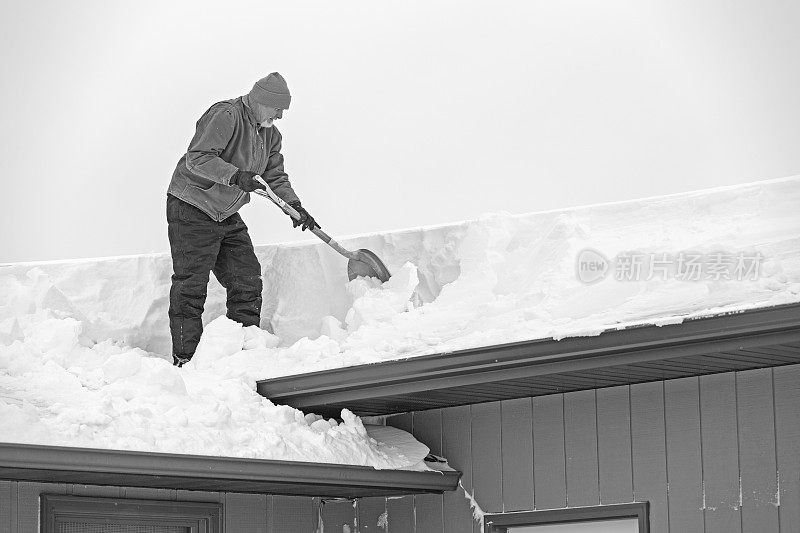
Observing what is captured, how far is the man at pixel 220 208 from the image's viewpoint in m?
7.60

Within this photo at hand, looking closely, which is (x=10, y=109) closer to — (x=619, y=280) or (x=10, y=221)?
(x=10, y=221)

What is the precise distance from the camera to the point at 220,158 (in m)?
7.67

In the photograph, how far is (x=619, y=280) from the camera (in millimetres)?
6109

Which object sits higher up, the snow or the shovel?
the shovel

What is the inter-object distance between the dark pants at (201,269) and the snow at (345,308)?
17.1 inches

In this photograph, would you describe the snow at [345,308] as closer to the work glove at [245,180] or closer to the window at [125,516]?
the window at [125,516]

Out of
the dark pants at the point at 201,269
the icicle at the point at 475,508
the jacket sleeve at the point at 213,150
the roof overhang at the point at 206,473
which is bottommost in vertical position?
the icicle at the point at 475,508

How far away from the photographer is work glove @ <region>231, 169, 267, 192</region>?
24.7ft

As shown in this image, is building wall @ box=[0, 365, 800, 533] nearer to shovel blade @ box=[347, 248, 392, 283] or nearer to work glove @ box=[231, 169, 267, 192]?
shovel blade @ box=[347, 248, 392, 283]

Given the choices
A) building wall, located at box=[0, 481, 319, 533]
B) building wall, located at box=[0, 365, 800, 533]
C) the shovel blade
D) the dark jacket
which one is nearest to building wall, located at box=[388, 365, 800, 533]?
building wall, located at box=[0, 365, 800, 533]

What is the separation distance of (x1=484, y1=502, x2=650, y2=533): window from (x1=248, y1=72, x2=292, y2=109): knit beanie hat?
3.04m

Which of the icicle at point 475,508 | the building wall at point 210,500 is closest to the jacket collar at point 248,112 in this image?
the building wall at point 210,500

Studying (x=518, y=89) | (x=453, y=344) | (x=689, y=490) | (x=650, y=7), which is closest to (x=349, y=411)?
(x=453, y=344)

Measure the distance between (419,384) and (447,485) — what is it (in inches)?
35.9
